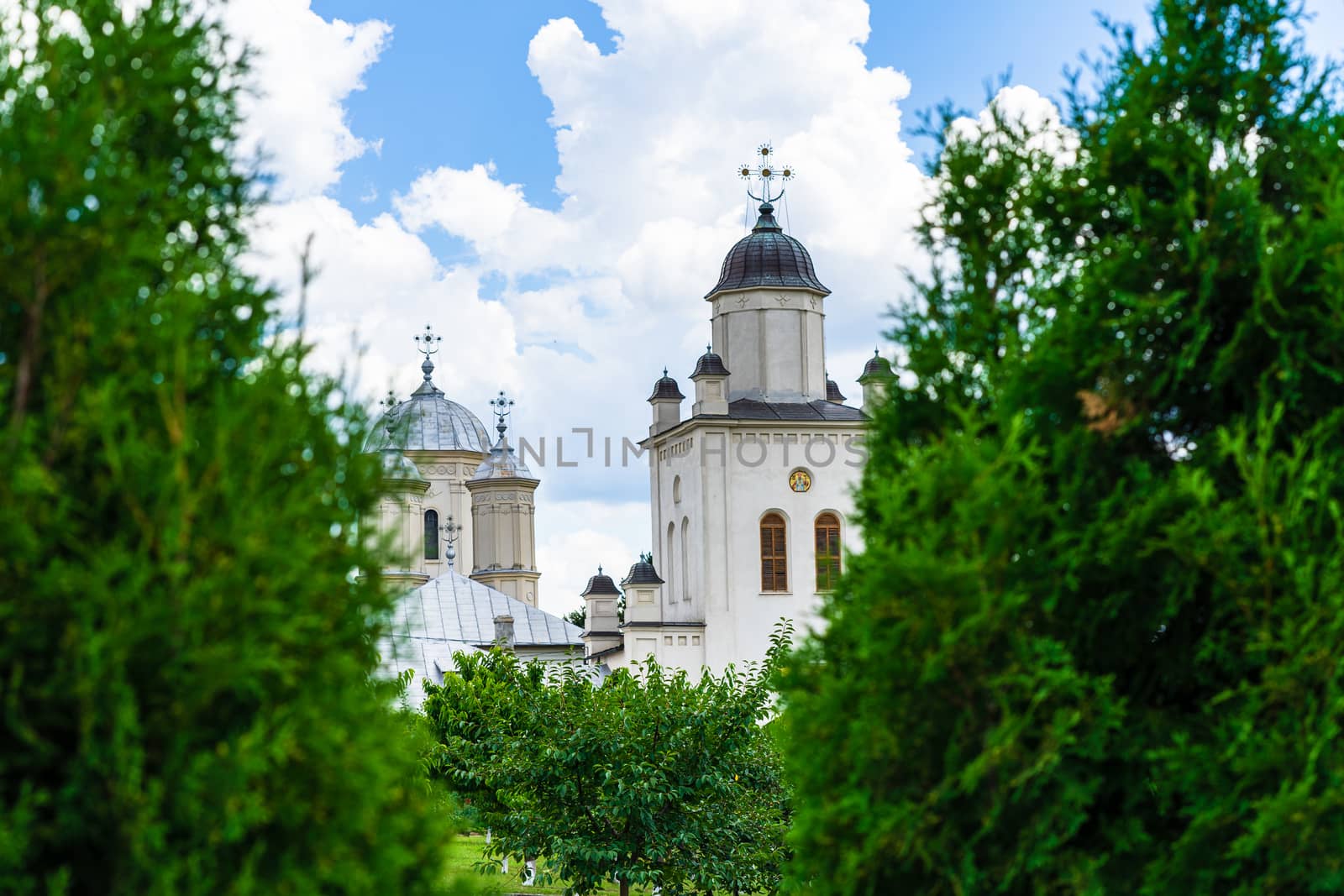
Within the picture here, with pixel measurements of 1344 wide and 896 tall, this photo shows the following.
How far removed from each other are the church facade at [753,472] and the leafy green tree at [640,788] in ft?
91.5

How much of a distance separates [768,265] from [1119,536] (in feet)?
139

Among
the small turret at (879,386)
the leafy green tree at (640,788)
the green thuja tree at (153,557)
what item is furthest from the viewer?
the leafy green tree at (640,788)

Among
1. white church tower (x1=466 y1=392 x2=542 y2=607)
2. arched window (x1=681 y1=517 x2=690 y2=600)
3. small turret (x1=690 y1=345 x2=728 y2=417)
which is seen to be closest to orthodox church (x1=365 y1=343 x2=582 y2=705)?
white church tower (x1=466 y1=392 x2=542 y2=607)

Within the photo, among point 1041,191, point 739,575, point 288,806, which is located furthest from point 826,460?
point 288,806

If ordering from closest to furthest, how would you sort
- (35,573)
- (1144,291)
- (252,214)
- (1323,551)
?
(35,573), (252,214), (1323,551), (1144,291)

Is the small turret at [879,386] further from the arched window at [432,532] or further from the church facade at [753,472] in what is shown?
the arched window at [432,532]

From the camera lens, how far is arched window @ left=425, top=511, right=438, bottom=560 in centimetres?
7744

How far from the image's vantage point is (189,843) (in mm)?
4938

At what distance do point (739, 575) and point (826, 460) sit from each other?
15.0ft

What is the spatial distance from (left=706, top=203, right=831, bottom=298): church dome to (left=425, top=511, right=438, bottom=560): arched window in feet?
107

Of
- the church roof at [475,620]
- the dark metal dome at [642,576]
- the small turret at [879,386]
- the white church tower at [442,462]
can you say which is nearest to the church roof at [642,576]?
the dark metal dome at [642,576]

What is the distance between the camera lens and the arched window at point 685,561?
49094mm

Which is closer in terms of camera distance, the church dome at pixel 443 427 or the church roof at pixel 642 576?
the church roof at pixel 642 576

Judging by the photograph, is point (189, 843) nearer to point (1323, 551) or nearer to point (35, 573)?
point (35, 573)
